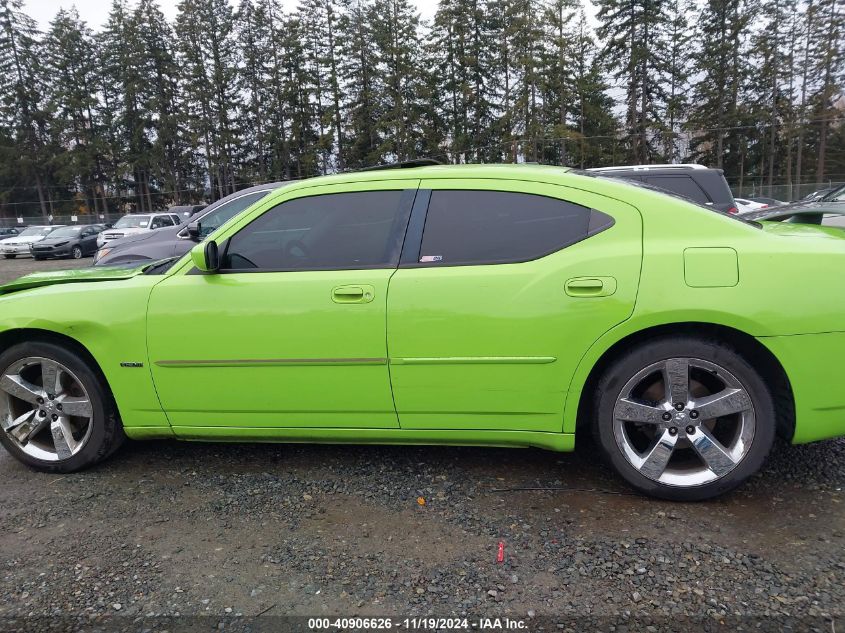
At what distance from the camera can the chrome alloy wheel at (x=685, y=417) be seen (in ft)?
8.68

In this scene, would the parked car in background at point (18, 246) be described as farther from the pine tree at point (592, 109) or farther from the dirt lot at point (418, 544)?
the pine tree at point (592, 109)

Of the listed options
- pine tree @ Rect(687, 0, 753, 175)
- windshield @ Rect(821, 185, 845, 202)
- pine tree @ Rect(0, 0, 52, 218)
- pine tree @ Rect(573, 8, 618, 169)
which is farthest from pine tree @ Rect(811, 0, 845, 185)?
pine tree @ Rect(0, 0, 52, 218)

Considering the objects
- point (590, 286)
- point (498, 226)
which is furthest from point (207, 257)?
point (590, 286)

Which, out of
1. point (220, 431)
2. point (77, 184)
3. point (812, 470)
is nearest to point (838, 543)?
point (812, 470)

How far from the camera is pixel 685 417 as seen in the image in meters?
2.69

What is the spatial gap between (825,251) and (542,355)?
1351 mm

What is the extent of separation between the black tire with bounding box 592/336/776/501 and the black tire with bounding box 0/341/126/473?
8.82 ft

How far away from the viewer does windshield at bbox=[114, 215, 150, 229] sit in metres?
22.9

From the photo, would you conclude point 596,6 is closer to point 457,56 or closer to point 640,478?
point 457,56

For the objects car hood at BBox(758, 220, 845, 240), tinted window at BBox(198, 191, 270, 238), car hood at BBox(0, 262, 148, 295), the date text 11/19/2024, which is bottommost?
the date text 11/19/2024

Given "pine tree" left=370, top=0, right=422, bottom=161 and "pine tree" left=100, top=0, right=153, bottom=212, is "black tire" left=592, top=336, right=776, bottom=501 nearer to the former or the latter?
"pine tree" left=370, top=0, right=422, bottom=161

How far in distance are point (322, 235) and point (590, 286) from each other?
4.68ft

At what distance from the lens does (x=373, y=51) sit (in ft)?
166

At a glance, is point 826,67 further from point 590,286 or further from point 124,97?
point 124,97
